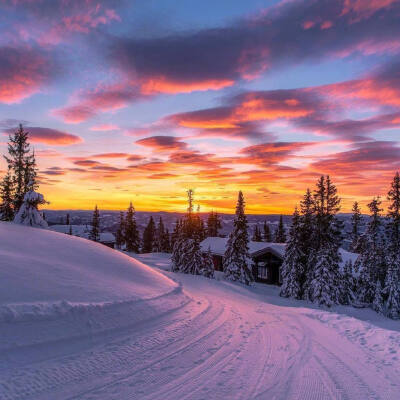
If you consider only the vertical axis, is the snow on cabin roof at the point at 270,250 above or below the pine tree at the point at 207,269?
above

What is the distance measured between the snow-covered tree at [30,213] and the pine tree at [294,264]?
82.6 feet

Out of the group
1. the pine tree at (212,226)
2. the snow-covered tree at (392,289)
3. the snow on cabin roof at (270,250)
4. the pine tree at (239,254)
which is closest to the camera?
the snow-covered tree at (392,289)

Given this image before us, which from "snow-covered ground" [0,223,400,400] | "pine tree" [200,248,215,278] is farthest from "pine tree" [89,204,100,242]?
"snow-covered ground" [0,223,400,400]

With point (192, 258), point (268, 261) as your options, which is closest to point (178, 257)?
point (192, 258)

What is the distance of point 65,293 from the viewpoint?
7980mm

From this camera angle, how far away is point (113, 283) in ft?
34.4

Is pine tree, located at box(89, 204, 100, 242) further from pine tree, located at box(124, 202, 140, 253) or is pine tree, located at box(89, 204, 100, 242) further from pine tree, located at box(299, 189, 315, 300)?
pine tree, located at box(299, 189, 315, 300)

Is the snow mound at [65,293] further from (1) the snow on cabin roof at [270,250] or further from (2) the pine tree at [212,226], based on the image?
(2) the pine tree at [212,226]

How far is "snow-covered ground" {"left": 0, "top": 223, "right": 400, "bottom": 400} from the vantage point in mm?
4980

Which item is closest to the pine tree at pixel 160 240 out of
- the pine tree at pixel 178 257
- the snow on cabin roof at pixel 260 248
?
the snow on cabin roof at pixel 260 248

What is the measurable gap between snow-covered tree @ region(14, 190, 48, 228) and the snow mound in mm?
6977

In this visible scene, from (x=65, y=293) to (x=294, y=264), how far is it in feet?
95.0

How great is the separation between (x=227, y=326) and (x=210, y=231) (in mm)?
74755

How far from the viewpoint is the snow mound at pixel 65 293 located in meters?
6.31
